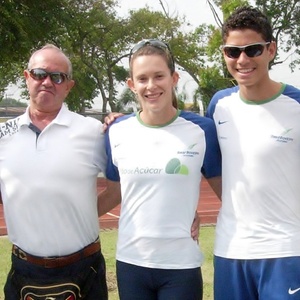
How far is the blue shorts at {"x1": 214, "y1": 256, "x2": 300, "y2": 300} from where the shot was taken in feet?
11.0

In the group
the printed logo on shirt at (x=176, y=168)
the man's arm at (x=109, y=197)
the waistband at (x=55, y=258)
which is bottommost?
the waistband at (x=55, y=258)

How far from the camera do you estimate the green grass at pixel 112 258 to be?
6.09 metres

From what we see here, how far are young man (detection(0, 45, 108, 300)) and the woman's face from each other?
1.66 ft

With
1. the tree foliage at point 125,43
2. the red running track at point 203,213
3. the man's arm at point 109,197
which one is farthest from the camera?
the tree foliage at point 125,43

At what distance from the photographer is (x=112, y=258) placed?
738 centimetres

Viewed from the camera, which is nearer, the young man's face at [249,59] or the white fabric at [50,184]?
the young man's face at [249,59]

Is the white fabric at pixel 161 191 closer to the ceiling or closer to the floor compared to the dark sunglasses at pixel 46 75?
closer to the floor

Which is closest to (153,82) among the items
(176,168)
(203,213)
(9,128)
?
(176,168)

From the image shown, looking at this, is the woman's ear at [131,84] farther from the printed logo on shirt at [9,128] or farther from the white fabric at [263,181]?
the printed logo on shirt at [9,128]

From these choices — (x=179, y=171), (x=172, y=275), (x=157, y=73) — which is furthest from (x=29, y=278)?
(x=157, y=73)

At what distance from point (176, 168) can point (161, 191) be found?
0.15m

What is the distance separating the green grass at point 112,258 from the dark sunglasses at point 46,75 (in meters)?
2.69

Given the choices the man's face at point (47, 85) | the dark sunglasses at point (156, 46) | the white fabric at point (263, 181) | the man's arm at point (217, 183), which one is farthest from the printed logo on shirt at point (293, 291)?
the man's face at point (47, 85)

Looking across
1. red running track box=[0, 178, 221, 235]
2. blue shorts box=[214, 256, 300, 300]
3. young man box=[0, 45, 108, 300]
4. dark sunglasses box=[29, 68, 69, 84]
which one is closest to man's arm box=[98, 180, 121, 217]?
young man box=[0, 45, 108, 300]
